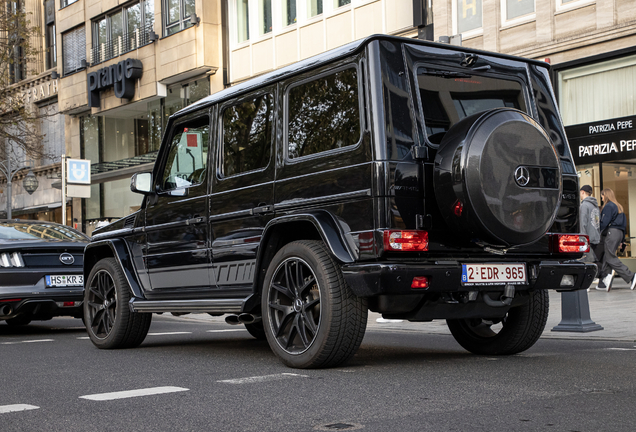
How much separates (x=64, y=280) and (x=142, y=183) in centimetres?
295

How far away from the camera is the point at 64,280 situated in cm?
1009

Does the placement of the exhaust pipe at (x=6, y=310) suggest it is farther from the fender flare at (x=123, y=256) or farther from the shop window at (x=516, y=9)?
the shop window at (x=516, y=9)

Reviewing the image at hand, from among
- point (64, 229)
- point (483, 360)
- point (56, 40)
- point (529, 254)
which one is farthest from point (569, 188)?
point (56, 40)

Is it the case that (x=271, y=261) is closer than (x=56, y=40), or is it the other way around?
(x=271, y=261)

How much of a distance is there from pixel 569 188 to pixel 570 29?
Result: 1183 cm

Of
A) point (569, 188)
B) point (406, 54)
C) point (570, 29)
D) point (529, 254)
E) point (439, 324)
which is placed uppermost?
point (570, 29)

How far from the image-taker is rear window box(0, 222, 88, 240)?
10617 millimetres

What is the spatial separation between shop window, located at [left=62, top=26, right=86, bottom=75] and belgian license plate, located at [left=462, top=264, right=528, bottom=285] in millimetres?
29895

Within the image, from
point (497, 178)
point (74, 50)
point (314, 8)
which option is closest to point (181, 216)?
point (497, 178)

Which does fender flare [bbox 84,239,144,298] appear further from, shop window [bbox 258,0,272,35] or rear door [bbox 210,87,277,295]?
shop window [bbox 258,0,272,35]

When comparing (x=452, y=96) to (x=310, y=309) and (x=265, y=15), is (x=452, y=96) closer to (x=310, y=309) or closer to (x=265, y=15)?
(x=310, y=309)

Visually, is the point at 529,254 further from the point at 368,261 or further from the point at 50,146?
the point at 50,146

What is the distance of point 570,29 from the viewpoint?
17125 millimetres

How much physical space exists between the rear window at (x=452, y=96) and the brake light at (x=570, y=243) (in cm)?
104
